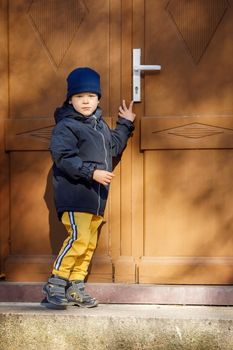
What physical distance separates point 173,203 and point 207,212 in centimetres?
22

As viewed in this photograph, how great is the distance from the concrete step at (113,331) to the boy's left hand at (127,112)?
1.22 meters

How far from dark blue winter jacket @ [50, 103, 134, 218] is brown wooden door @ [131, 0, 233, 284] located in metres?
0.37

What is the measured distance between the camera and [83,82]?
14.6 feet

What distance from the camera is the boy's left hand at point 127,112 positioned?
4.72 m

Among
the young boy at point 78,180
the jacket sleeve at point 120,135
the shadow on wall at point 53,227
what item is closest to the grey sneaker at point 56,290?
the young boy at point 78,180

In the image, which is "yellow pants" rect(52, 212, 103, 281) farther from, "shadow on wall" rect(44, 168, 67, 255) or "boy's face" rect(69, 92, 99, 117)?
"boy's face" rect(69, 92, 99, 117)

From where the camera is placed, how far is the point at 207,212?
476cm

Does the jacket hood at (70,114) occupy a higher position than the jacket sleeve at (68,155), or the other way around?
the jacket hood at (70,114)

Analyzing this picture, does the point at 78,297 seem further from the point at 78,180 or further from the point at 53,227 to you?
the point at 78,180

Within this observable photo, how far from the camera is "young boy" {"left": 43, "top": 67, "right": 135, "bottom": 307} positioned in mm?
4430

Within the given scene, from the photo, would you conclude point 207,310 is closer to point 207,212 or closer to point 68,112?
point 207,212

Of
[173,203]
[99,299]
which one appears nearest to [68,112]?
[173,203]

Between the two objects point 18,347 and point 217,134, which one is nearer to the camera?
point 18,347

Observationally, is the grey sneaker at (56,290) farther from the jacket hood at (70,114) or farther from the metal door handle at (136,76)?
the metal door handle at (136,76)
